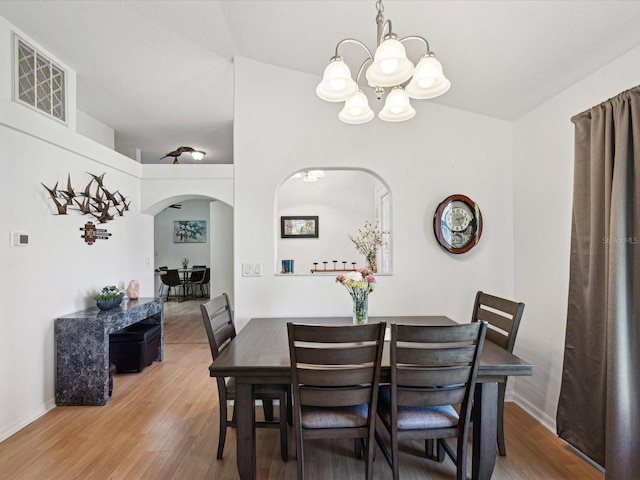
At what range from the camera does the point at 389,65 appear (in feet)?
5.11

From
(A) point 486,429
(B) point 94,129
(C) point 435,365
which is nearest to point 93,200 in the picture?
(B) point 94,129

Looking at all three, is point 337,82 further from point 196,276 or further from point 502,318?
point 196,276

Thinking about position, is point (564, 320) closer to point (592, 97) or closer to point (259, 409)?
point (592, 97)

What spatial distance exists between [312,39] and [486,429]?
2.76 meters

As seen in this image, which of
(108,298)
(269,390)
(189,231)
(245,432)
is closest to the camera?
(245,432)

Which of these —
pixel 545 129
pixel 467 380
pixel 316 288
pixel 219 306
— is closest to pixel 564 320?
pixel 467 380

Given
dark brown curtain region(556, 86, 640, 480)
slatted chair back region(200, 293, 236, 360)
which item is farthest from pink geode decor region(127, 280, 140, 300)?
dark brown curtain region(556, 86, 640, 480)

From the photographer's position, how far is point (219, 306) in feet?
7.95

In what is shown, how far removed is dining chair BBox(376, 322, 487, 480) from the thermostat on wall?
2.86 meters

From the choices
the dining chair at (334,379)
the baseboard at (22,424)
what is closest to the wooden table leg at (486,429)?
the dining chair at (334,379)

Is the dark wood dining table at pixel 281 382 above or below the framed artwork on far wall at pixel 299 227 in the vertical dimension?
below

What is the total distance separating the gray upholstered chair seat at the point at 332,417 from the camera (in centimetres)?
172

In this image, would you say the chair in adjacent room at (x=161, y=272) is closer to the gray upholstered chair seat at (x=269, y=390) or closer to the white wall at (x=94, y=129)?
the white wall at (x=94, y=129)

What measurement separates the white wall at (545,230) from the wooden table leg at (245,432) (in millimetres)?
2135
